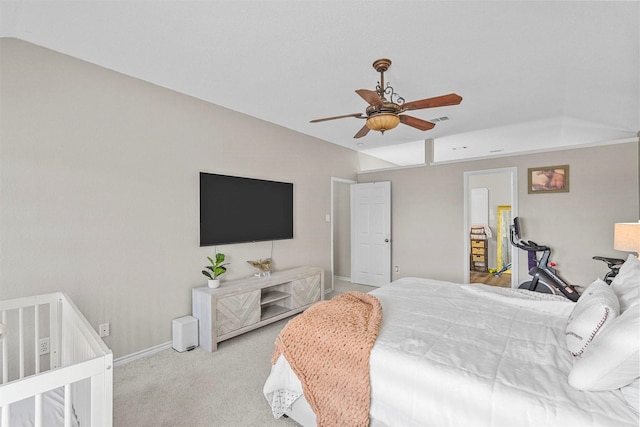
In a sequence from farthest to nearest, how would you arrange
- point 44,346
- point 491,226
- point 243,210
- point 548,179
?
point 491,226 → point 548,179 → point 243,210 → point 44,346

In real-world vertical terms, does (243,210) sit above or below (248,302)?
above

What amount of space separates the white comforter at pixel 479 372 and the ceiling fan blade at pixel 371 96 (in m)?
1.52

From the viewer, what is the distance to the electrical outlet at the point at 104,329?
2516mm

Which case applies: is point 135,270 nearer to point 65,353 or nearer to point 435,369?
point 65,353

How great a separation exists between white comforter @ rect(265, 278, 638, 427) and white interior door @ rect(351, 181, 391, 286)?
3051mm

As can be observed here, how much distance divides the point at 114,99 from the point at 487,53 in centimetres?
316

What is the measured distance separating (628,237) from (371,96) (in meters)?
2.37

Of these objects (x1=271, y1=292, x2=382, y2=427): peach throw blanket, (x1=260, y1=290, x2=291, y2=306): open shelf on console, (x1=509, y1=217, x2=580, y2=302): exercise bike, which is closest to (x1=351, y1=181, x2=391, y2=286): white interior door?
(x1=509, y1=217, x2=580, y2=302): exercise bike

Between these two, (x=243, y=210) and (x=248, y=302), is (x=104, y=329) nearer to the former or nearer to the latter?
(x=248, y=302)

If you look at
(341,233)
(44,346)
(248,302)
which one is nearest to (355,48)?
(248,302)

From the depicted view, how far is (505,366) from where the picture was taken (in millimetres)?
1350

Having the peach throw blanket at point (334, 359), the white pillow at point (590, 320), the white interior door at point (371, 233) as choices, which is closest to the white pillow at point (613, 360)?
the white pillow at point (590, 320)

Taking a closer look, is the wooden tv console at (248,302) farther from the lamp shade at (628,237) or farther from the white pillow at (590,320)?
the lamp shade at (628,237)

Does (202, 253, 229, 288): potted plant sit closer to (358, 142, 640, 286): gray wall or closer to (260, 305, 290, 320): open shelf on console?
(260, 305, 290, 320): open shelf on console
